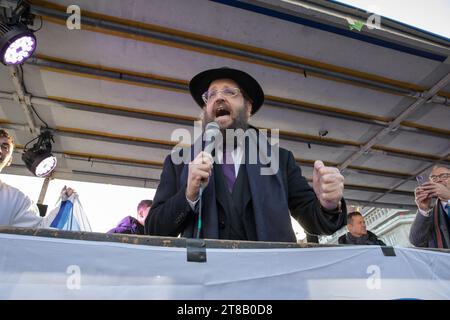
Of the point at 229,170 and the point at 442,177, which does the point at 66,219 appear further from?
the point at 442,177

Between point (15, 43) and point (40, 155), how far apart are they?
2.13 meters

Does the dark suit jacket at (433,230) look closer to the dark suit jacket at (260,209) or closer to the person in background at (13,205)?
the dark suit jacket at (260,209)

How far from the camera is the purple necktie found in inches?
69.7

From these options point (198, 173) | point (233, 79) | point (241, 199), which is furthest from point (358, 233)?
point (198, 173)

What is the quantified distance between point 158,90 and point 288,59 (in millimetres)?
1732

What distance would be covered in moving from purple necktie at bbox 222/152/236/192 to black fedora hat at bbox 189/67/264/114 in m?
0.70

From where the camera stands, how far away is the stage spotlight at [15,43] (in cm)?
314

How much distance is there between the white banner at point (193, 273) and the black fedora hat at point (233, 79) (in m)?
1.49

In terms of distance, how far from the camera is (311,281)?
1.18m

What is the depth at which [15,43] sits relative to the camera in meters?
3.19

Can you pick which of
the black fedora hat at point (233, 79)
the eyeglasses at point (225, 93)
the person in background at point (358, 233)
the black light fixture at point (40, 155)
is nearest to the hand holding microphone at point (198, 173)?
the eyeglasses at point (225, 93)
